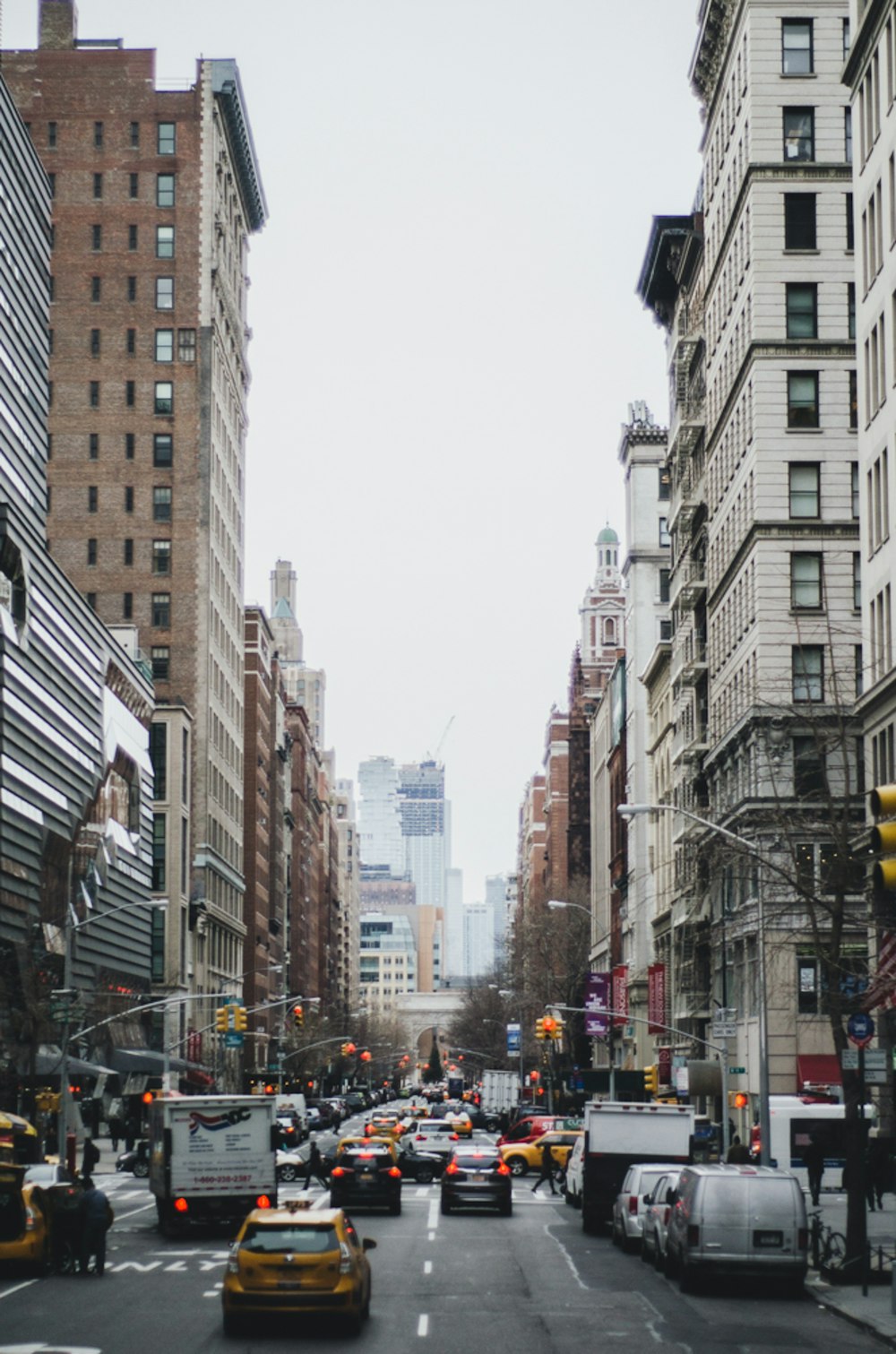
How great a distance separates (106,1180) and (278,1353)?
48.6 meters

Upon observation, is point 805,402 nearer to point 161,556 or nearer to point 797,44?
point 797,44

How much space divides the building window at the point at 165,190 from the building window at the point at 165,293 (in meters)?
4.80

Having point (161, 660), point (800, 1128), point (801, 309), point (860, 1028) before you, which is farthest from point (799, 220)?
point (161, 660)

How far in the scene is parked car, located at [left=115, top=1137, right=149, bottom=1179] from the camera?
72562 millimetres

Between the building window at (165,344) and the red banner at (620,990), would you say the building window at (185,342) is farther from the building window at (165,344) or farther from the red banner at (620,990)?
the red banner at (620,990)

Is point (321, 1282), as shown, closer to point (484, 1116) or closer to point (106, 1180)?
point (106, 1180)

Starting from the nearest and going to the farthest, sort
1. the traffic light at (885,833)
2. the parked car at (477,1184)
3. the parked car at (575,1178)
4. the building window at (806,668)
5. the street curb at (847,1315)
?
the traffic light at (885,833), the street curb at (847,1315), the parked car at (477,1184), the parked car at (575,1178), the building window at (806,668)

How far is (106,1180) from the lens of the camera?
69.9 m

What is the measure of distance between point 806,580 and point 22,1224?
140 feet

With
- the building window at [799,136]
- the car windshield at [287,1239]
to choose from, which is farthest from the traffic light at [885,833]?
the building window at [799,136]

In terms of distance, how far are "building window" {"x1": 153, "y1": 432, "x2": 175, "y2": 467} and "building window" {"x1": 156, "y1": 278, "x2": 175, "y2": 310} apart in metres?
8.04

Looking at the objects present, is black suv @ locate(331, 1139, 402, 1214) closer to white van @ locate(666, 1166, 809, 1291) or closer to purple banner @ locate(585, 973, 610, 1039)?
white van @ locate(666, 1166, 809, 1291)

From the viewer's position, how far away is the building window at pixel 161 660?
4806 inches

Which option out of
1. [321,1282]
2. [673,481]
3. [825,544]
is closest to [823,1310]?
[321,1282]
